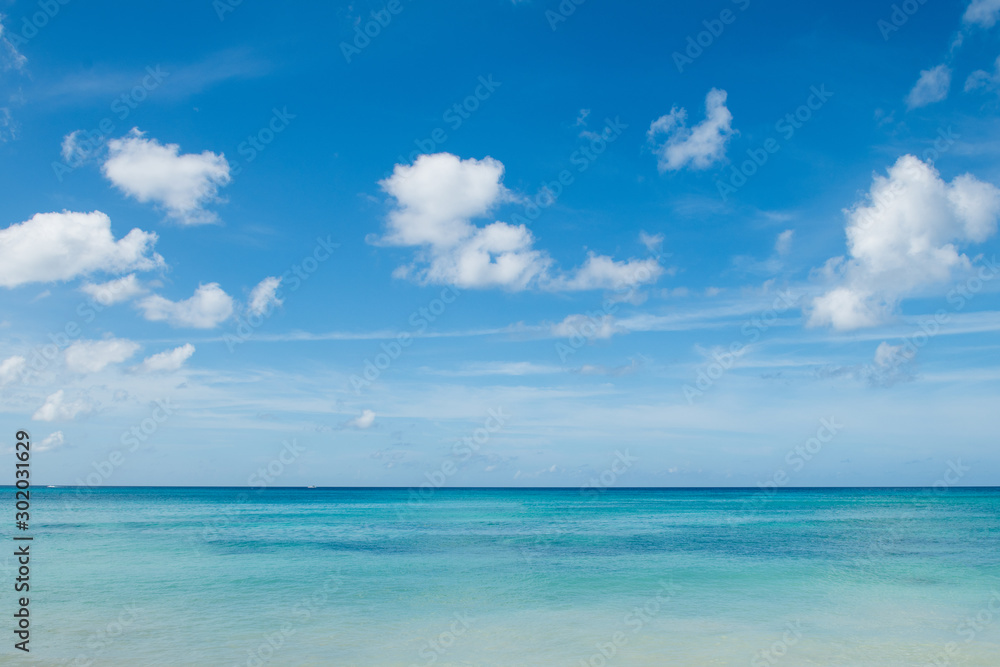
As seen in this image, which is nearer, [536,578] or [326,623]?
[326,623]

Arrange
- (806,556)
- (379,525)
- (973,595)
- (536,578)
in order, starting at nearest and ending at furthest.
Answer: (973,595) → (536,578) → (806,556) → (379,525)

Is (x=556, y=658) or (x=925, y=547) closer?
(x=556, y=658)

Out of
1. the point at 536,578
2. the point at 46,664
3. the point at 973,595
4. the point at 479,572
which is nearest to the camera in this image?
the point at 46,664

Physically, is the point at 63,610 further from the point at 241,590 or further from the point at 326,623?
the point at 326,623

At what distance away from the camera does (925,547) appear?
26.9 metres

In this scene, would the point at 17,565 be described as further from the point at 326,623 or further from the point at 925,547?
the point at 925,547

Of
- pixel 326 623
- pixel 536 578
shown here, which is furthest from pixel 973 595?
pixel 326 623

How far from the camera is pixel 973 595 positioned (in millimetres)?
16578

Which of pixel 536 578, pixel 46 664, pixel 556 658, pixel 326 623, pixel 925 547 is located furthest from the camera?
pixel 925 547

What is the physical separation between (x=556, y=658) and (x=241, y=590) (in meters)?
9.78

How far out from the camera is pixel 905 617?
14336 mm

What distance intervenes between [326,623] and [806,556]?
18207 mm

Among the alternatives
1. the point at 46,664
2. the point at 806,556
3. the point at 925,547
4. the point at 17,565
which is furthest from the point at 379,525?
the point at 46,664

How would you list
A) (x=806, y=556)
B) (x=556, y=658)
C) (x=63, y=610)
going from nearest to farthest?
(x=556, y=658) → (x=63, y=610) → (x=806, y=556)
